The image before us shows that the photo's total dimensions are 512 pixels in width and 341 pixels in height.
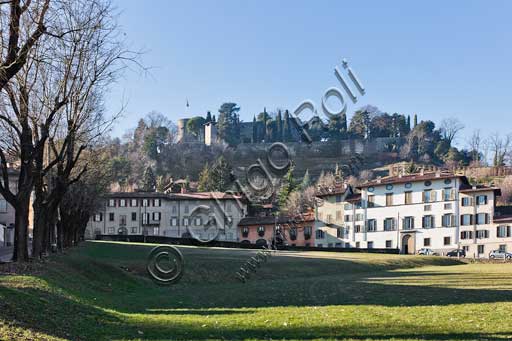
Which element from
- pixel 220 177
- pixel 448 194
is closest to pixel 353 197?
pixel 448 194

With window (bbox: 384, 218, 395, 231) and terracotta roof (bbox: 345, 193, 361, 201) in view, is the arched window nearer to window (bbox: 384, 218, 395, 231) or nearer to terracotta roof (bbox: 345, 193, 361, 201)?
terracotta roof (bbox: 345, 193, 361, 201)

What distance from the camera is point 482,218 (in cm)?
9400

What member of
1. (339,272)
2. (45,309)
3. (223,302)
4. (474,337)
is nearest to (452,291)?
(223,302)

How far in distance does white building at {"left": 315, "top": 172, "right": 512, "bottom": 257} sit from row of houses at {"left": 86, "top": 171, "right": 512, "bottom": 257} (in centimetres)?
14

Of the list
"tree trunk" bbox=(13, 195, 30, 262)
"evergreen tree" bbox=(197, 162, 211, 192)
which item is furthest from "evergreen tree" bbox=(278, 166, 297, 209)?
"tree trunk" bbox=(13, 195, 30, 262)

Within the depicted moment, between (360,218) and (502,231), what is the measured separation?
23980mm

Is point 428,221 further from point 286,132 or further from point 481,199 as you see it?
point 286,132

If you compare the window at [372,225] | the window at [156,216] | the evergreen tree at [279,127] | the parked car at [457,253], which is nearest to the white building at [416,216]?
the window at [372,225]

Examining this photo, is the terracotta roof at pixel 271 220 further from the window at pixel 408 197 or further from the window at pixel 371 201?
the window at pixel 408 197

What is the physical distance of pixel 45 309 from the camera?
13945 millimetres

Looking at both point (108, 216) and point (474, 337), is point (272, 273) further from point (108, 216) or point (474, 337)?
point (108, 216)

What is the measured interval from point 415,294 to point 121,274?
18.2 meters

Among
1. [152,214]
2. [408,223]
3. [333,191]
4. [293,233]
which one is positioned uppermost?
[333,191]

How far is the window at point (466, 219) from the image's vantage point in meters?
94.6
